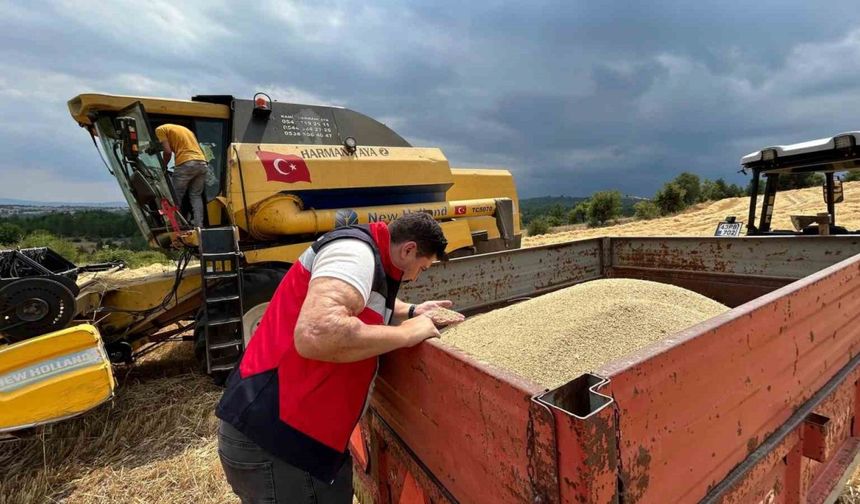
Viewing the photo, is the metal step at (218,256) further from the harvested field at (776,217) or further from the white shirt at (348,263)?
the harvested field at (776,217)

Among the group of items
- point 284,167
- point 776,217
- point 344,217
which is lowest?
point 776,217

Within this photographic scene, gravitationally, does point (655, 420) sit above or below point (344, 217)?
below

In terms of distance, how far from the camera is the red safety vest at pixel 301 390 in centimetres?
149

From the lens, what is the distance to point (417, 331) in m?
1.44

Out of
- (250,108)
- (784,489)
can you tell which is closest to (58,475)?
(250,108)

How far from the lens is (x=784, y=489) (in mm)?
1684

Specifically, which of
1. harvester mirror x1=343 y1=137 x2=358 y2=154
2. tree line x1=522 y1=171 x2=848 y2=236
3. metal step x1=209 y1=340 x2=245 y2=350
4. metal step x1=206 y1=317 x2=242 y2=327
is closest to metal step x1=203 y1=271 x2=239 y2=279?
metal step x1=206 y1=317 x2=242 y2=327

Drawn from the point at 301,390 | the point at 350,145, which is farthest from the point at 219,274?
the point at 301,390

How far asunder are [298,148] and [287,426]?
3.69 metres

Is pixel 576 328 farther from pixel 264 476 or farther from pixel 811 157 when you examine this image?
pixel 811 157

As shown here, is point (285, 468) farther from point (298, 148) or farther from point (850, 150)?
point (850, 150)

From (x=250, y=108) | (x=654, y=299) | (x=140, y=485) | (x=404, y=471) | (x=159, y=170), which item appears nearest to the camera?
(x=404, y=471)

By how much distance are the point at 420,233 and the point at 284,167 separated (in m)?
3.32

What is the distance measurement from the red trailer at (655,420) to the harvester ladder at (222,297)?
2524mm
